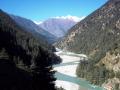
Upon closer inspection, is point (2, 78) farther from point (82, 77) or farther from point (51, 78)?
point (82, 77)

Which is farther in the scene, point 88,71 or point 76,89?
point 88,71

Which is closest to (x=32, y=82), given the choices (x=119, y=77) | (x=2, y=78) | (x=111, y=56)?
(x=2, y=78)

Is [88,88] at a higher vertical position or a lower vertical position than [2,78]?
lower

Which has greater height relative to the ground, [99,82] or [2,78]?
[2,78]

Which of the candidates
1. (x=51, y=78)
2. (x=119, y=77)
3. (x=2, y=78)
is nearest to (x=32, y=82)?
(x=51, y=78)

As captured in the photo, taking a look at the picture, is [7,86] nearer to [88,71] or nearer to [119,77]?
[119,77]

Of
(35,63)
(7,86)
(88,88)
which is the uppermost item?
(35,63)

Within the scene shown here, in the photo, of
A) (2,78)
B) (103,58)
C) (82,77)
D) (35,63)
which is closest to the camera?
(35,63)

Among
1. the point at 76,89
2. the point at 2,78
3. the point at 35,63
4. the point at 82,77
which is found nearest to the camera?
the point at 35,63

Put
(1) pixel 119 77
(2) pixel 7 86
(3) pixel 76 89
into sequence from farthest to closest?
1. (1) pixel 119 77
2. (3) pixel 76 89
3. (2) pixel 7 86
